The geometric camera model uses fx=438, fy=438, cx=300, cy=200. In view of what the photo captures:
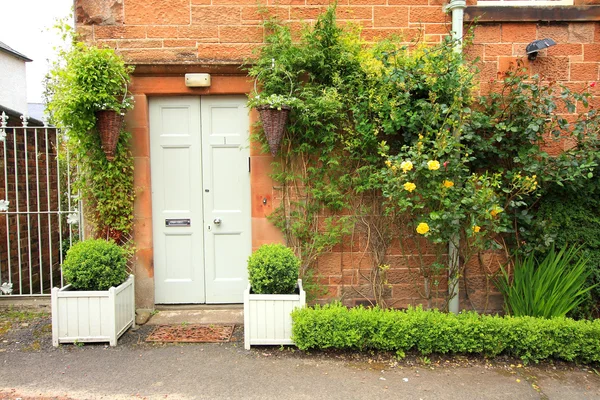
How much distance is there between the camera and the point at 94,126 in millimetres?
4645

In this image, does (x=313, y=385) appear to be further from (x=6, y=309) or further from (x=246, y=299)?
(x=6, y=309)

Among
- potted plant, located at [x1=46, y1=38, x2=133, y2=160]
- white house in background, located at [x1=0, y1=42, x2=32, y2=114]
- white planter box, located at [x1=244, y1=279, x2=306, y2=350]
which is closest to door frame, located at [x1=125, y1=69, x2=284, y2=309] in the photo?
potted plant, located at [x1=46, y1=38, x2=133, y2=160]

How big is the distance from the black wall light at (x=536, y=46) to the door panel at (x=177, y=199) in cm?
→ 380

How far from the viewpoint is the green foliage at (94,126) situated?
4.36 m

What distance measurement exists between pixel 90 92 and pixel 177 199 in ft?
4.83

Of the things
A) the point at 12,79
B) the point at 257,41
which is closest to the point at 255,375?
the point at 257,41

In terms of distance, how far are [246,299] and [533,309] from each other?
9.43 ft

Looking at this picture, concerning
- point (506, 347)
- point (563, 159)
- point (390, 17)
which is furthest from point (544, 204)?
point (390, 17)

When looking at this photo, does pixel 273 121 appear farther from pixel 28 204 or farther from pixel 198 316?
pixel 28 204

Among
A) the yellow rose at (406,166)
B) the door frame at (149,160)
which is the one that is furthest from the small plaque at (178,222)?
the yellow rose at (406,166)

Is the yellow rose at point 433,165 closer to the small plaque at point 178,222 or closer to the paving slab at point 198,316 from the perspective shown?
the paving slab at point 198,316

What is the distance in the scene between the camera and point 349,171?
4.97m

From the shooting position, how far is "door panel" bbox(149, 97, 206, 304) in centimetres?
507

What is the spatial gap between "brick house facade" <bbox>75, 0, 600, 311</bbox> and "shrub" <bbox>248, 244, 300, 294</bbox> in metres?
0.77
